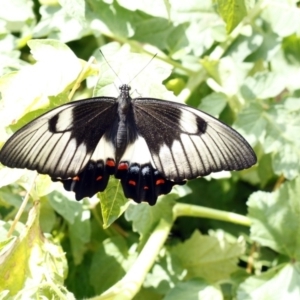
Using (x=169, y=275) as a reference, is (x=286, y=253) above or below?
above

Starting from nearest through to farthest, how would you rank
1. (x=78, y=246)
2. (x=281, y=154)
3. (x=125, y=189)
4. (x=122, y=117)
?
(x=125, y=189)
(x=122, y=117)
(x=281, y=154)
(x=78, y=246)

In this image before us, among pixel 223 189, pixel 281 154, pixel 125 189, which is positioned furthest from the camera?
pixel 223 189

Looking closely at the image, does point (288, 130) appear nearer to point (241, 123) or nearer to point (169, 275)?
point (241, 123)

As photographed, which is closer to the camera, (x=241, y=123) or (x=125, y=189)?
(x=125, y=189)

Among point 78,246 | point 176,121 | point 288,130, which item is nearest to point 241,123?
point 288,130

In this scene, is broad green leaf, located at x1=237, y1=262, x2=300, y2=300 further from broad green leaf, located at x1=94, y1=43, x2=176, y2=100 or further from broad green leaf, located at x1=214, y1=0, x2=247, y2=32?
broad green leaf, located at x1=214, y1=0, x2=247, y2=32

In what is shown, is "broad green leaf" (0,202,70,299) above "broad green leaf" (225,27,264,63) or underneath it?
underneath

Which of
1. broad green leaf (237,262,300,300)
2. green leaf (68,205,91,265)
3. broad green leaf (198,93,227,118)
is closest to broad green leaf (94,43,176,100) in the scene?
broad green leaf (198,93,227,118)

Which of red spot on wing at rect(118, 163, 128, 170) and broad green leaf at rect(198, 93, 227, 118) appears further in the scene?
broad green leaf at rect(198, 93, 227, 118)
